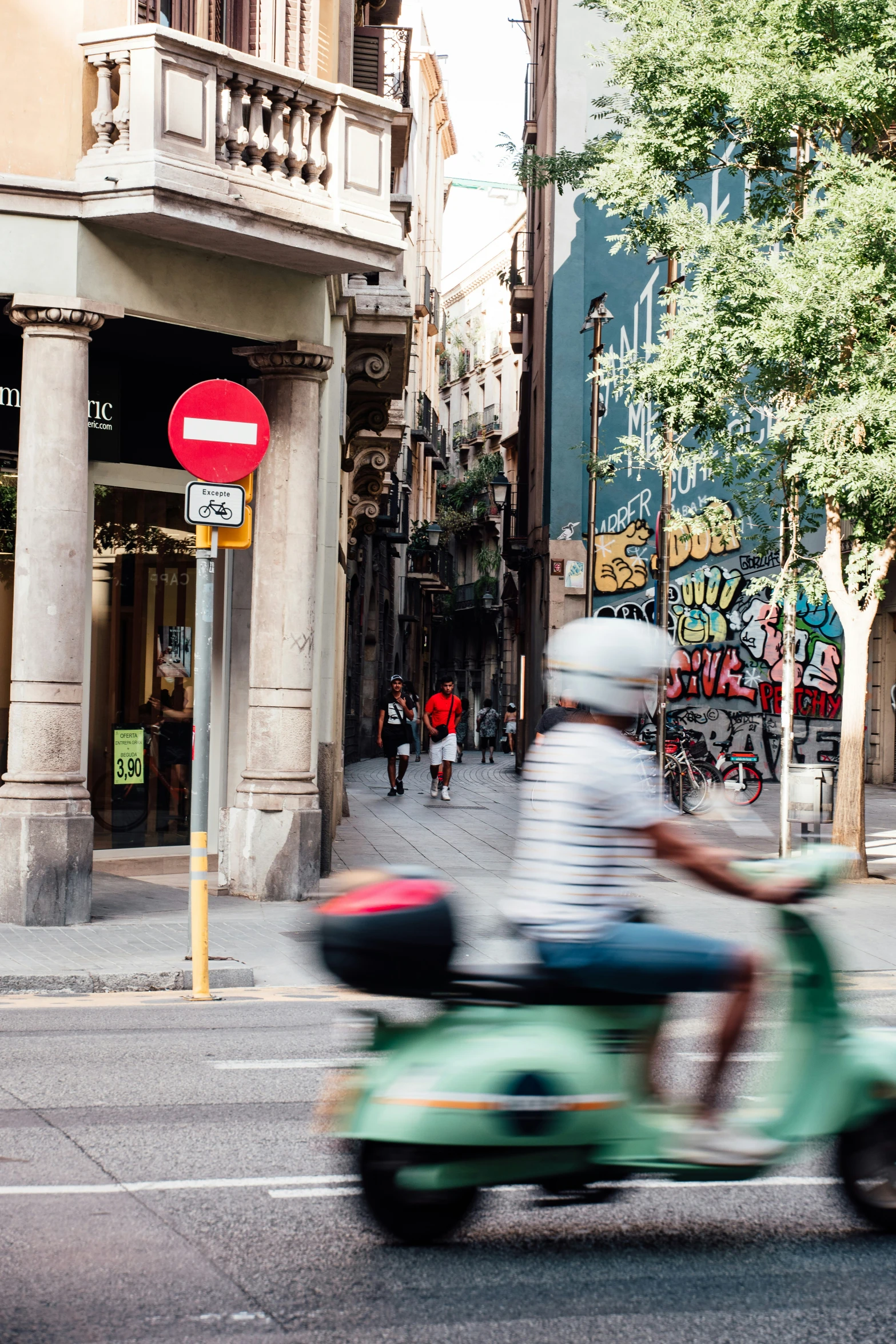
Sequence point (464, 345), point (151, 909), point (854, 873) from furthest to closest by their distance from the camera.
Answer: point (464, 345) < point (854, 873) < point (151, 909)

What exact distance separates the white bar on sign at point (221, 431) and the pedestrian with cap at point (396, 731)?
1575cm

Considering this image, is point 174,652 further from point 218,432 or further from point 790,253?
point 790,253

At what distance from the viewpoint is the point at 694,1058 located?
20.4ft

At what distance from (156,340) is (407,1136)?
1012 cm

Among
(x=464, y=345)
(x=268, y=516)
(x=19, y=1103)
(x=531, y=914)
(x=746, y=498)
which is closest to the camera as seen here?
(x=531, y=914)

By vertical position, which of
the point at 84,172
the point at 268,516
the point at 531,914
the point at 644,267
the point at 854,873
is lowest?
the point at 854,873

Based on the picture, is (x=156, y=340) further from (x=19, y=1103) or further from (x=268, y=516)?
(x=19, y=1103)

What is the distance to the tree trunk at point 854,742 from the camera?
1501 centimetres

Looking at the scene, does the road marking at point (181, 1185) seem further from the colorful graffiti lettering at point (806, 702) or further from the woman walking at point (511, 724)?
the woman walking at point (511, 724)

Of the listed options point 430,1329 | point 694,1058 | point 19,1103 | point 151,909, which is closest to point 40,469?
point 151,909

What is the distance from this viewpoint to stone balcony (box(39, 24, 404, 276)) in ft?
36.6

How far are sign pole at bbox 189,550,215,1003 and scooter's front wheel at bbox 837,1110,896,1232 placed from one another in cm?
464

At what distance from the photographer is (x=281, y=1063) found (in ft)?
22.8

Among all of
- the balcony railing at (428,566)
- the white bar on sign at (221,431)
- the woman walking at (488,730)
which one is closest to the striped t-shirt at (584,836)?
the white bar on sign at (221,431)
